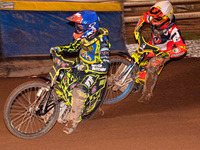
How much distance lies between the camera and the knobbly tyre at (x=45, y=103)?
15.8 feet

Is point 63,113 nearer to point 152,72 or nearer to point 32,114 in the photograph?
point 32,114

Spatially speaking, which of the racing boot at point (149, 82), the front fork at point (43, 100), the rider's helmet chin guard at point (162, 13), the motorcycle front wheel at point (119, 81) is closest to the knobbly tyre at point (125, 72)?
the motorcycle front wheel at point (119, 81)

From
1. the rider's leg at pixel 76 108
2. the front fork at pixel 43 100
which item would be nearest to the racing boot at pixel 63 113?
the rider's leg at pixel 76 108

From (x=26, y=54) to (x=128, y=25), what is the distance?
3.38m

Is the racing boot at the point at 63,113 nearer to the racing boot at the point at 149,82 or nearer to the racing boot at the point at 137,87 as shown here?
the racing boot at the point at 149,82

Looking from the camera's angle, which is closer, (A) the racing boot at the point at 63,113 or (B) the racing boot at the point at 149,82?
(A) the racing boot at the point at 63,113

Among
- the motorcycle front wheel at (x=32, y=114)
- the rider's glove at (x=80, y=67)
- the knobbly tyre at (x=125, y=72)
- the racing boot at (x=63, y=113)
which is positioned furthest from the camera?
the knobbly tyre at (x=125, y=72)

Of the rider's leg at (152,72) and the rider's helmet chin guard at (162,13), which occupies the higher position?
the rider's helmet chin guard at (162,13)

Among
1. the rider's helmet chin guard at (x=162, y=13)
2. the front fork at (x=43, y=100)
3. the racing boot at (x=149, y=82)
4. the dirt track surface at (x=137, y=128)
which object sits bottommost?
the dirt track surface at (x=137, y=128)

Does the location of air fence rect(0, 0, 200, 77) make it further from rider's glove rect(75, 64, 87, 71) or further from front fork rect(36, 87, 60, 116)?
rider's glove rect(75, 64, 87, 71)

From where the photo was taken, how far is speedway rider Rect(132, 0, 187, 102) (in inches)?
243

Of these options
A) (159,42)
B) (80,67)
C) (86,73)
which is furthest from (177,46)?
(80,67)

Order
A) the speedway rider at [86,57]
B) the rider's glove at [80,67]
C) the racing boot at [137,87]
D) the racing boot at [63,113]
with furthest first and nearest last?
the racing boot at [137,87], the racing boot at [63,113], the speedway rider at [86,57], the rider's glove at [80,67]

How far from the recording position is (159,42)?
6.66 metres
